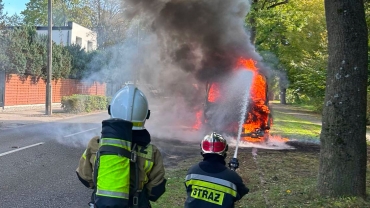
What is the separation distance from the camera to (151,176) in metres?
2.98

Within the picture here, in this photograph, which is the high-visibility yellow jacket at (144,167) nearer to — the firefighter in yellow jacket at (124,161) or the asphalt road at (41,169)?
the firefighter in yellow jacket at (124,161)

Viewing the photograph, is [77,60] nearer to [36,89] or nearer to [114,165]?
[36,89]

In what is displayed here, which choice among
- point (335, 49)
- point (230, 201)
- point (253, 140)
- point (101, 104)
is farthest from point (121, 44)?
point (230, 201)

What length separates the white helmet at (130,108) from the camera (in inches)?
119

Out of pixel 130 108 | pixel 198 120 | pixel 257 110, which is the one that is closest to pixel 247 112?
pixel 257 110

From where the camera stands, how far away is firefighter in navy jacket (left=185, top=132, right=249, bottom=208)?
126 inches

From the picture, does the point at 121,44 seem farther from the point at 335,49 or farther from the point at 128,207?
the point at 128,207

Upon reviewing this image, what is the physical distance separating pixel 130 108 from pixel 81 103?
21142mm

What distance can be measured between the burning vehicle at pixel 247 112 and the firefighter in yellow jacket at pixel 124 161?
9.32m

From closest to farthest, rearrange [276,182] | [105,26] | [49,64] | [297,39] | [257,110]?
[276,182]
[257,110]
[49,64]
[297,39]
[105,26]

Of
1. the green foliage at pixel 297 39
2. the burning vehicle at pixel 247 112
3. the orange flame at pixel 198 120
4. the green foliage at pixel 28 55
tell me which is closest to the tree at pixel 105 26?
the green foliage at pixel 28 55

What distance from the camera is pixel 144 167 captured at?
115 inches

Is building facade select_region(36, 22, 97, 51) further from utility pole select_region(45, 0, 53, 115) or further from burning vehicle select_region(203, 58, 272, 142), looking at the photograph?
burning vehicle select_region(203, 58, 272, 142)

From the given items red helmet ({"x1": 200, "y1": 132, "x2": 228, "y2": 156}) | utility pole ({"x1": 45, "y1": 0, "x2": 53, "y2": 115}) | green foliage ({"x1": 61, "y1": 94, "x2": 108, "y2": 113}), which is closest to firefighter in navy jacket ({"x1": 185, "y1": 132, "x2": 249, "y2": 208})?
→ red helmet ({"x1": 200, "y1": 132, "x2": 228, "y2": 156})
